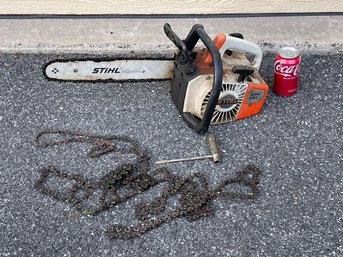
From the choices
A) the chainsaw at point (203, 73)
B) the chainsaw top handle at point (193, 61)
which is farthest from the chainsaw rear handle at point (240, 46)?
the chainsaw top handle at point (193, 61)

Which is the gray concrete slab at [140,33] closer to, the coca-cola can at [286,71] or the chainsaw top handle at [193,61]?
the coca-cola can at [286,71]

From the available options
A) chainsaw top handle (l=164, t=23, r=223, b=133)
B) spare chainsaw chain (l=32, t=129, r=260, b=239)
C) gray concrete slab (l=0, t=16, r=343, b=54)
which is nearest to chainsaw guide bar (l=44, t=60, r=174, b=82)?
chainsaw top handle (l=164, t=23, r=223, b=133)

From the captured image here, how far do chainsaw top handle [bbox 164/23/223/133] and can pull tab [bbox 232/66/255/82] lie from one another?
19 centimetres

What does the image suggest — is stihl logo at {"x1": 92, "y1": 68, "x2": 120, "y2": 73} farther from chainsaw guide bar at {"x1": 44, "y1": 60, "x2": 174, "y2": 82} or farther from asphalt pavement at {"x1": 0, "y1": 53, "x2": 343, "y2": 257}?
asphalt pavement at {"x1": 0, "y1": 53, "x2": 343, "y2": 257}

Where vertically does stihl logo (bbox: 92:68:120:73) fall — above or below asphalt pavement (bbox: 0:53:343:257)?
above

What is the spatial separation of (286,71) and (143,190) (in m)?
1.29

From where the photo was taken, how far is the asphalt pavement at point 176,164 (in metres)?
2.93

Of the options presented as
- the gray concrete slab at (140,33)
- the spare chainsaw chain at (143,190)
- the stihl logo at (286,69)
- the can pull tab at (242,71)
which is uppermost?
the can pull tab at (242,71)

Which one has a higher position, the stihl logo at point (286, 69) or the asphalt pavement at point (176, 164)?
the stihl logo at point (286, 69)

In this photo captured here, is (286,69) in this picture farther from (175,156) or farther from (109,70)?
(109,70)

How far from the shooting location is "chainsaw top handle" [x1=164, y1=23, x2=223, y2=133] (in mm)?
3209

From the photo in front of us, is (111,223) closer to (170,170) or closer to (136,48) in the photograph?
(170,170)

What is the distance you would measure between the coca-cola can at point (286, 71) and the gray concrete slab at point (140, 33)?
550mm

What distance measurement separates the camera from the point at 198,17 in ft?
14.9
